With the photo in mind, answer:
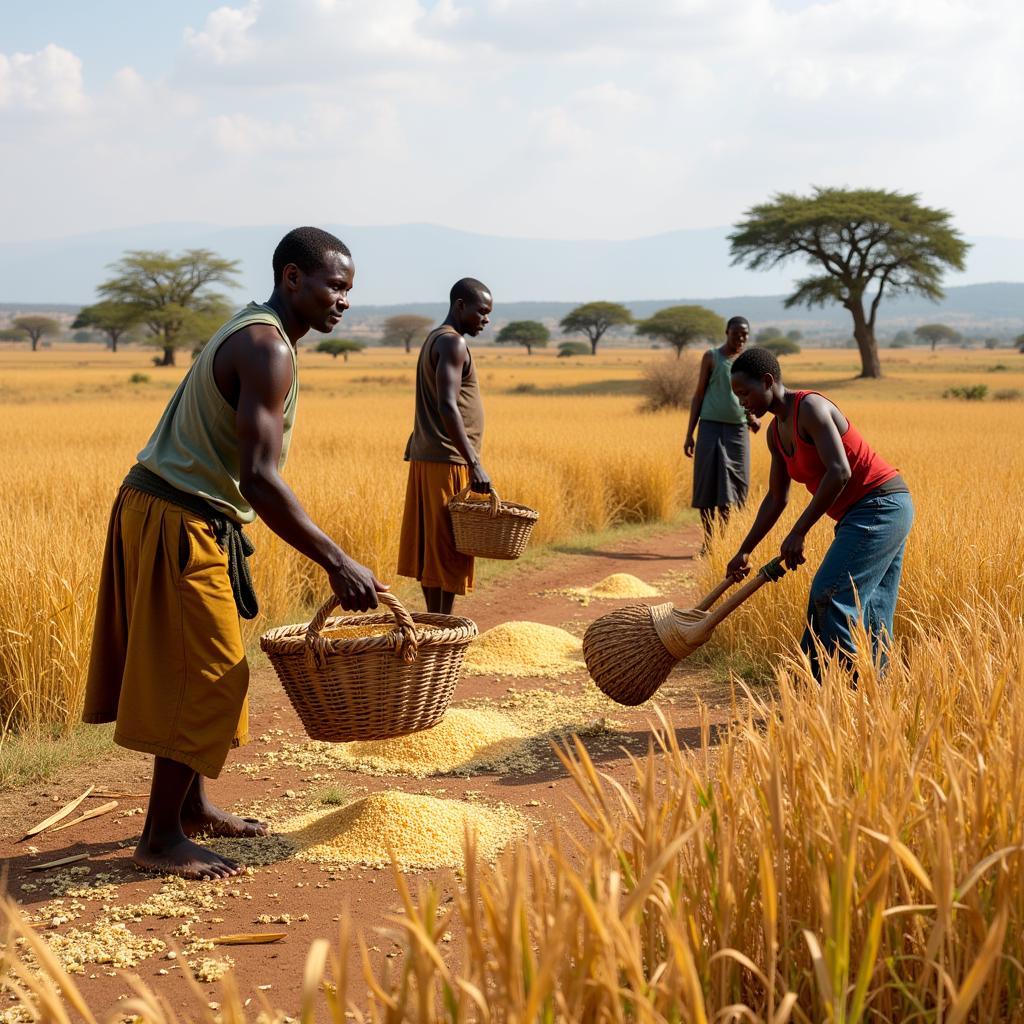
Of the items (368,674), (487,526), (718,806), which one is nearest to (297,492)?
(487,526)

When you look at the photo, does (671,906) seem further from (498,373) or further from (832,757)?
(498,373)

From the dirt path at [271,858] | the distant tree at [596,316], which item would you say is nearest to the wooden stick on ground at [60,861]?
the dirt path at [271,858]

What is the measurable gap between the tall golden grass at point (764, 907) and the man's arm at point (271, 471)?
85 centimetres

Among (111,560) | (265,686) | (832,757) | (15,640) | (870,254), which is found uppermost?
(870,254)

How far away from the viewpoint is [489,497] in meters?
5.27

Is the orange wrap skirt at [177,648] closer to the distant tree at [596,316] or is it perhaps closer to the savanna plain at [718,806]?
the savanna plain at [718,806]

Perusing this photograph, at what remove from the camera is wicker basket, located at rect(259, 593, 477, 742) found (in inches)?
118

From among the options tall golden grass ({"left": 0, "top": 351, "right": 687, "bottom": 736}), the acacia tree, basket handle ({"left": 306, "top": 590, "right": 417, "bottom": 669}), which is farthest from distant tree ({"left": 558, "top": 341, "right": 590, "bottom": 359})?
basket handle ({"left": 306, "top": 590, "right": 417, "bottom": 669})

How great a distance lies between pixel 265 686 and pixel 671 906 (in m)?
3.77

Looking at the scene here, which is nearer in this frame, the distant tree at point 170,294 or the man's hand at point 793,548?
the man's hand at point 793,548

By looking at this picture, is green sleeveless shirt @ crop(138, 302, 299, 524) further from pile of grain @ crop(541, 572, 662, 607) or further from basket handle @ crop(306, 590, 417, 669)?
pile of grain @ crop(541, 572, 662, 607)

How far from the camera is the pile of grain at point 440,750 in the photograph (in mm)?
4102

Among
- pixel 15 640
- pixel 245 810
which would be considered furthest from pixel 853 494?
pixel 15 640

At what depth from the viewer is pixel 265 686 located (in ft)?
17.2
